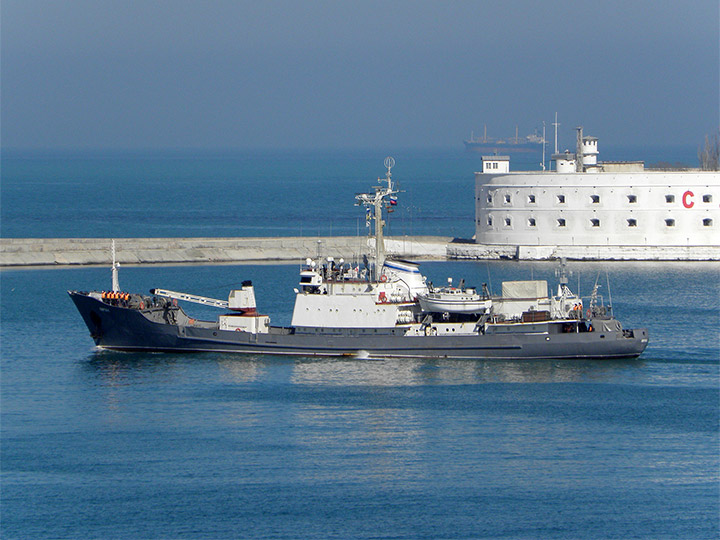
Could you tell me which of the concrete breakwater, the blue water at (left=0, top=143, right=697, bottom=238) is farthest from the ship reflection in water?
the concrete breakwater

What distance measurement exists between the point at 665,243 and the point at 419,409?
39.3 m

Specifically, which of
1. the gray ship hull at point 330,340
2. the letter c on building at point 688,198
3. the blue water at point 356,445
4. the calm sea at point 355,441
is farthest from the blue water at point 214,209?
the blue water at point 356,445

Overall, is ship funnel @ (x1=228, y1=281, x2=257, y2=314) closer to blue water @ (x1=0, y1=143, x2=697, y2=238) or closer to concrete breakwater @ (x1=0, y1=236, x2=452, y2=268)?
blue water @ (x1=0, y1=143, x2=697, y2=238)

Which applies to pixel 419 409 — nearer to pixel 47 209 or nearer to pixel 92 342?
pixel 92 342

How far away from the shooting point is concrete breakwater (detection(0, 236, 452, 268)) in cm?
7294

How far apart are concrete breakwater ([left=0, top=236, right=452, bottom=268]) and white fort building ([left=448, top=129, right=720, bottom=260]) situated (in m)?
3.94

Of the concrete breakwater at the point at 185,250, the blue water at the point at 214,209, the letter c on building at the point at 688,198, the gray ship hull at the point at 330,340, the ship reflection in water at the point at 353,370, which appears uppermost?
the blue water at the point at 214,209

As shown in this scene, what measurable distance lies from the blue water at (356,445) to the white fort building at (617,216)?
76.4 ft

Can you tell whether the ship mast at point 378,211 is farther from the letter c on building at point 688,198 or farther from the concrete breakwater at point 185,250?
the letter c on building at point 688,198

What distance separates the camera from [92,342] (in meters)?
48.3

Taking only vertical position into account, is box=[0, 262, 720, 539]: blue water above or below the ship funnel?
below

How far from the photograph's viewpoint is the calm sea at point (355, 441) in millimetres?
28078

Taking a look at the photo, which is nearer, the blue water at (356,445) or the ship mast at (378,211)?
the blue water at (356,445)

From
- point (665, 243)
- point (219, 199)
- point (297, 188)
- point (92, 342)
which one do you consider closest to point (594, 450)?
point (92, 342)
